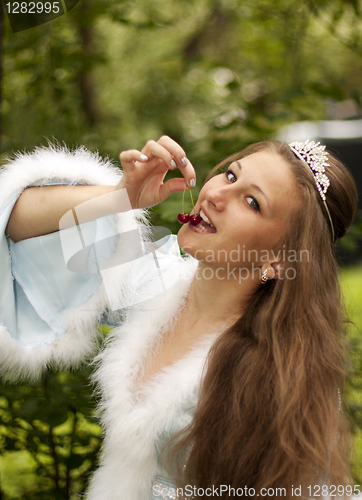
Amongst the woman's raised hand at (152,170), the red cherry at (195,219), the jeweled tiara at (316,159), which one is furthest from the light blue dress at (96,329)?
the jeweled tiara at (316,159)

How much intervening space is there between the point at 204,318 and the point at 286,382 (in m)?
0.36

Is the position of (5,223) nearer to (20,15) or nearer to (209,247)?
(209,247)

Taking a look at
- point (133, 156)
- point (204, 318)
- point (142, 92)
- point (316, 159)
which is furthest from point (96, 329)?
point (142, 92)

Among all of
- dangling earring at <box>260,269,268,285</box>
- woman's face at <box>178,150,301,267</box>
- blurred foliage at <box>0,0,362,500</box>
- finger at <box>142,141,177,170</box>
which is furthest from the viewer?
blurred foliage at <box>0,0,362,500</box>

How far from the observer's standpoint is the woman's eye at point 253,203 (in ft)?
4.26

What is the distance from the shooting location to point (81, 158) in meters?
1.43

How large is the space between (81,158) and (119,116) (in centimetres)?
245

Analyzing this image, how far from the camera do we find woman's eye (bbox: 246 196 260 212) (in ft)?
4.26

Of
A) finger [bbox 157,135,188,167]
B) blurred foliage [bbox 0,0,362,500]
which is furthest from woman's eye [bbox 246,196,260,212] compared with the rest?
blurred foliage [bbox 0,0,362,500]

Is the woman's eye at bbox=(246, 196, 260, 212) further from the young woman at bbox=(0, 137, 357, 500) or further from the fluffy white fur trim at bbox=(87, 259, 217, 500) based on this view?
the fluffy white fur trim at bbox=(87, 259, 217, 500)

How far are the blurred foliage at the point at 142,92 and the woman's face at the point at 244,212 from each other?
30cm

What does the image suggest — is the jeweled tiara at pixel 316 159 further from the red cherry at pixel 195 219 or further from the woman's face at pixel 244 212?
the red cherry at pixel 195 219

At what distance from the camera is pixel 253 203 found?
130 centimetres

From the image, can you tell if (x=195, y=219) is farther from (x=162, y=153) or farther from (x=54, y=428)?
(x=54, y=428)
